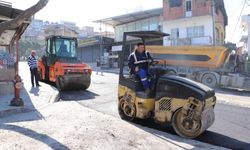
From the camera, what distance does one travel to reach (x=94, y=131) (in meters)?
6.58

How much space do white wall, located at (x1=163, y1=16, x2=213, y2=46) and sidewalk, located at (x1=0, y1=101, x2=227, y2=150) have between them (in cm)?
2334

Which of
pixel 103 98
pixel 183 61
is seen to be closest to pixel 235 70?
pixel 183 61

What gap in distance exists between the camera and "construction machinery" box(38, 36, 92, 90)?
1338 centimetres

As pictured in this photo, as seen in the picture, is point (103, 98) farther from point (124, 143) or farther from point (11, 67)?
point (124, 143)

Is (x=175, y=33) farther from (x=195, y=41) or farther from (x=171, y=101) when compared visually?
(x=171, y=101)

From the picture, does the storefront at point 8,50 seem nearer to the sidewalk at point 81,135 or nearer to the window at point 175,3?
the sidewalk at point 81,135

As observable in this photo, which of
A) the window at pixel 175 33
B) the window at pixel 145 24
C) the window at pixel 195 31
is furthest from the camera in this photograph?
the window at pixel 145 24

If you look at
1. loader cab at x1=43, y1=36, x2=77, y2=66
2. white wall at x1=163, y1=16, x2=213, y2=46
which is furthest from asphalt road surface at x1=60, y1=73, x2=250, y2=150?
white wall at x1=163, y1=16, x2=213, y2=46

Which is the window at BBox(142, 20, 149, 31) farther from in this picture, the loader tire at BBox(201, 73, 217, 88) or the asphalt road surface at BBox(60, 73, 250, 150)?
the asphalt road surface at BBox(60, 73, 250, 150)

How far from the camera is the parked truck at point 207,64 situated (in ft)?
57.6

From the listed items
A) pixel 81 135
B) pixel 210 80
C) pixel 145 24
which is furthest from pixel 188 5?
pixel 81 135

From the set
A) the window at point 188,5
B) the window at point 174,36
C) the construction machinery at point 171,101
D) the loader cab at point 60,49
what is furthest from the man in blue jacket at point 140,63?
the window at point 188,5

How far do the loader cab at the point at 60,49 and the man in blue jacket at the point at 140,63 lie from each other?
7007 millimetres

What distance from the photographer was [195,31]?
30594 mm
